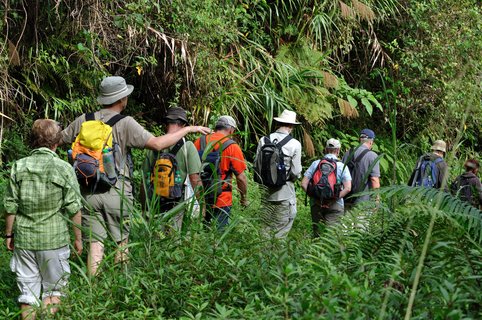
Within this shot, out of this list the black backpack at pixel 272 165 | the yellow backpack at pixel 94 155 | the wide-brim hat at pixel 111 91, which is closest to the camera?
the yellow backpack at pixel 94 155

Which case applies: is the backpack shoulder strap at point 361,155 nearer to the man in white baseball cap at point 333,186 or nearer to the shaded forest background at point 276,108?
the man in white baseball cap at point 333,186

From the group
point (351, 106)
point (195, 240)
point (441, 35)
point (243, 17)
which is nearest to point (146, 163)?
point (195, 240)

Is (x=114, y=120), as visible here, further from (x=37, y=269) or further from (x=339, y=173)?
(x=339, y=173)

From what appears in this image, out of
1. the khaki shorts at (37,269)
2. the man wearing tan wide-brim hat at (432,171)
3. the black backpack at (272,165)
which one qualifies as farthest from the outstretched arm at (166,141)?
the man wearing tan wide-brim hat at (432,171)

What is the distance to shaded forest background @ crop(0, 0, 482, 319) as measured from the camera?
3.57 meters

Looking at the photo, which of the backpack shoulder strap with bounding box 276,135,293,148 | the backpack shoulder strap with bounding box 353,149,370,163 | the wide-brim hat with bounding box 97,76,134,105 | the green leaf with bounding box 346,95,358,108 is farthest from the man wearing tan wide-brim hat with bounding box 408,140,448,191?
the green leaf with bounding box 346,95,358,108

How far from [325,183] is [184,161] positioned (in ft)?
7.17

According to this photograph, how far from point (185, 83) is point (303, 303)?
25.5 feet

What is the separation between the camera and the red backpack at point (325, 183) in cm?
834

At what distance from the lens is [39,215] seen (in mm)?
5414

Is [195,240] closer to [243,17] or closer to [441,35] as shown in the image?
[243,17]

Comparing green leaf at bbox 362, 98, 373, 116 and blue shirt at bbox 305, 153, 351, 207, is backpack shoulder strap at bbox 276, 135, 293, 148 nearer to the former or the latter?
blue shirt at bbox 305, 153, 351, 207

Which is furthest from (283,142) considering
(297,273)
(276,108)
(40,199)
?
(297,273)

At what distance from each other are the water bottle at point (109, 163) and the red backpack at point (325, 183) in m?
3.09
